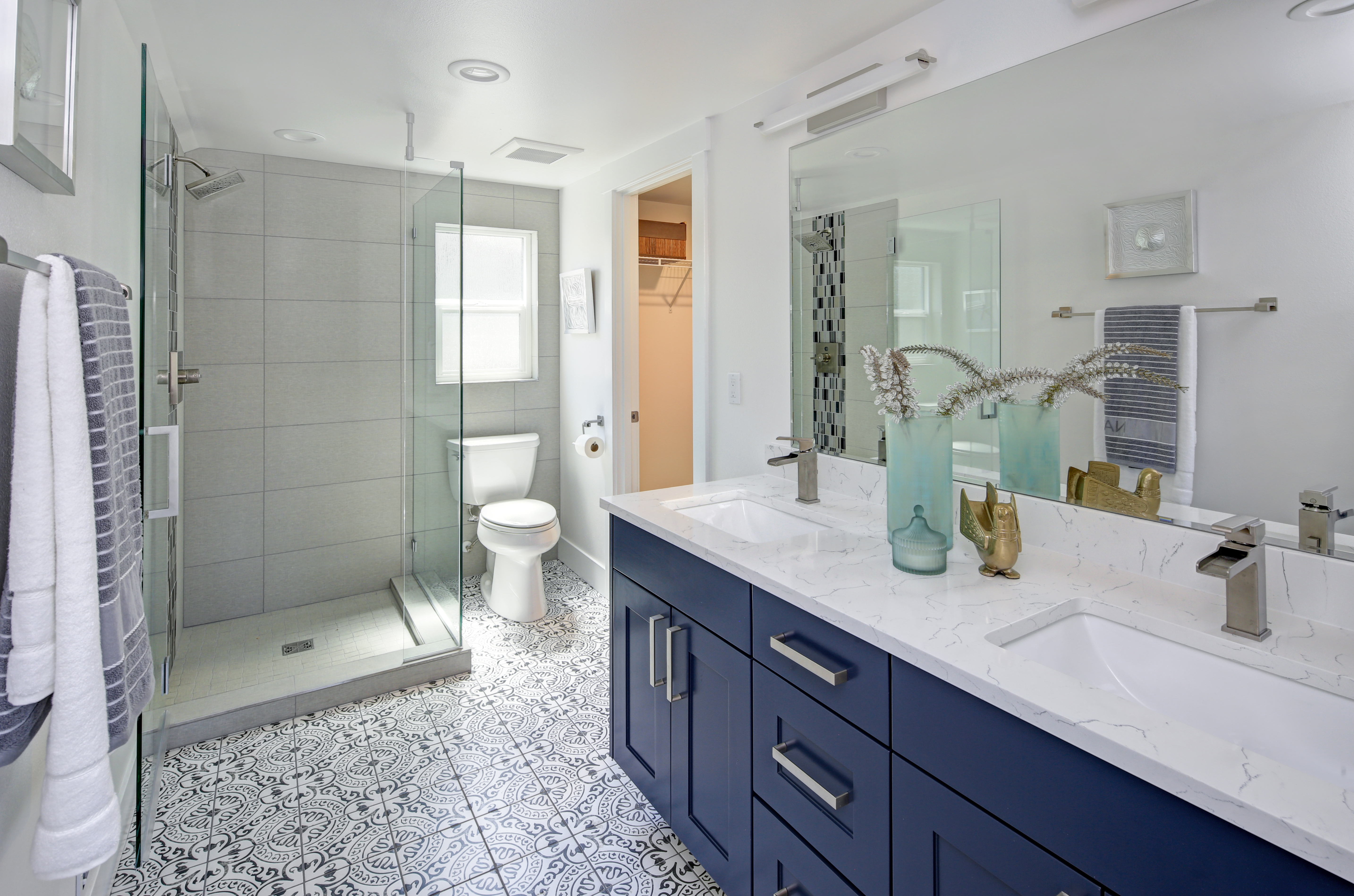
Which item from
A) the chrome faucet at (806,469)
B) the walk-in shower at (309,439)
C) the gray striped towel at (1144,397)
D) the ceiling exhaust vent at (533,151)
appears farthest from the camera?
the ceiling exhaust vent at (533,151)

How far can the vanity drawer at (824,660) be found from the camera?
1160 millimetres

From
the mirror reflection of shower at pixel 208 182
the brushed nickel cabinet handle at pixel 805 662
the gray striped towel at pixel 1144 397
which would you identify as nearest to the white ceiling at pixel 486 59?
the mirror reflection of shower at pixel 208 182

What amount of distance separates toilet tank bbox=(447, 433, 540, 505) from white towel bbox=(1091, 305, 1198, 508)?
287cm

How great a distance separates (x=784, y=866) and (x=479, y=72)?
7.83ft

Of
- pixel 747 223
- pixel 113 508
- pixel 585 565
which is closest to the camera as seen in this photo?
pixel 113 508

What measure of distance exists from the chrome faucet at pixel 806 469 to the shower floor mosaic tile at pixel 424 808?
0.99 metres

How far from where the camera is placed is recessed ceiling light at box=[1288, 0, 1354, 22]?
1.11 meters

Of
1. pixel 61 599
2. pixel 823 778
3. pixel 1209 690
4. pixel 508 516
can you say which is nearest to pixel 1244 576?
pixel 1209 690

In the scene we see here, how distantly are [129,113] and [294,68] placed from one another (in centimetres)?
53

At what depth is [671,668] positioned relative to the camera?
5.75 feet

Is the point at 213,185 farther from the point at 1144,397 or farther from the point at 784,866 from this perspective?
the point at 1144,397

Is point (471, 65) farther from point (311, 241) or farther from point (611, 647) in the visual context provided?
point (611, 647)

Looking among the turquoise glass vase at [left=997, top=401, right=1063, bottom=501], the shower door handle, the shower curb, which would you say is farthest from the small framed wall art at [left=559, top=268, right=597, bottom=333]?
the turquoise glass vase at [left=997, top=401, right=1063, bottom=501]

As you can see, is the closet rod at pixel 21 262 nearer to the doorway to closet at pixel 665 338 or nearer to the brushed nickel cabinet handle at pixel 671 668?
the brushed nickel cabinet handle at pixel 671 668
